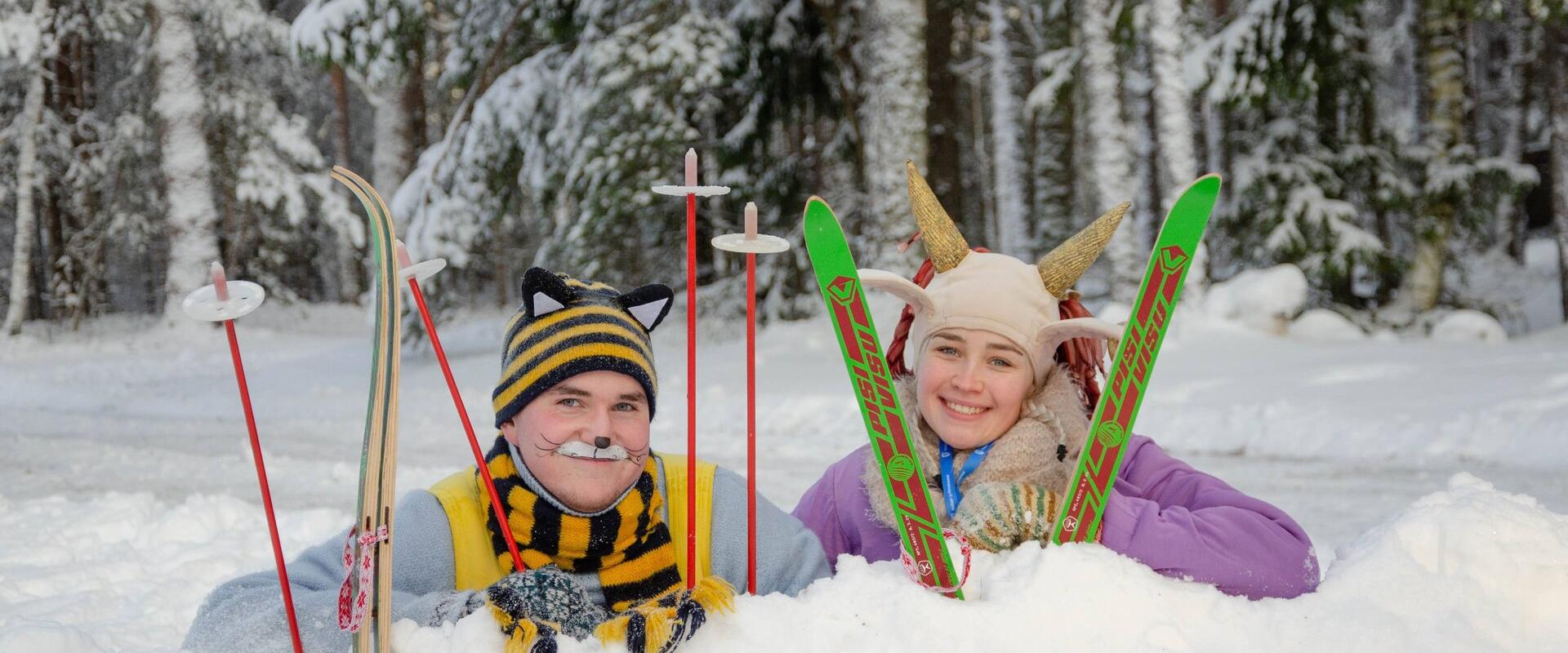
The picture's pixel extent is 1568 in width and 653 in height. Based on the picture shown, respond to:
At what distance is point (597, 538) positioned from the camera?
2.20 m

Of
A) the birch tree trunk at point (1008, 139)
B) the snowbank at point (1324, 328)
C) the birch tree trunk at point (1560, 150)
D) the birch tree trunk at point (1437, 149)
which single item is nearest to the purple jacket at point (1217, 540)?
the snowbank at point (1324, 328)

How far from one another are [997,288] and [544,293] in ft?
3.25

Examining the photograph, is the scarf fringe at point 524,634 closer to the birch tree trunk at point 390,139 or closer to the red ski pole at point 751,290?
the red ski pole at point 751,290

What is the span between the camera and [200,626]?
1.97 m

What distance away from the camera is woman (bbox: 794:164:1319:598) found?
6.69 ft

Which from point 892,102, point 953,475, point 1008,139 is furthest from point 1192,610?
point 1008,139

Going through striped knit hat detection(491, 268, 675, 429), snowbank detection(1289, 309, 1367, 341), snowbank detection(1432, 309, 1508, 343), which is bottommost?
snowbank detection(1432, 309, 1508, 343)

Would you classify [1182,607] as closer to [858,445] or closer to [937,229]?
[937,229]

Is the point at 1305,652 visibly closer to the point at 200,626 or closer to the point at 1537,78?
the point at 200,626

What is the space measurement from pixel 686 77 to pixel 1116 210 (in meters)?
7.86

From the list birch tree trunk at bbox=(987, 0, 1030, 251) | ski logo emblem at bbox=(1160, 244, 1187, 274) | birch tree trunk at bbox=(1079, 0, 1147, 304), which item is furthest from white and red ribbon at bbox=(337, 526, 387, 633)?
birch tree trunk at bbox=(987, 0, 1030, 251)

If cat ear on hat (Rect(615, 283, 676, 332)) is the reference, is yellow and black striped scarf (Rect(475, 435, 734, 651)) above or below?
below

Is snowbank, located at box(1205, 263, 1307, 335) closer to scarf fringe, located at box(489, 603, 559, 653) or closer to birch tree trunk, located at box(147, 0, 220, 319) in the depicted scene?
scarf fringe, located at box(489, 603, 559, 653)

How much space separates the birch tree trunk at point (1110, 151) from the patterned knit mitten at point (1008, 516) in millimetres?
8233
